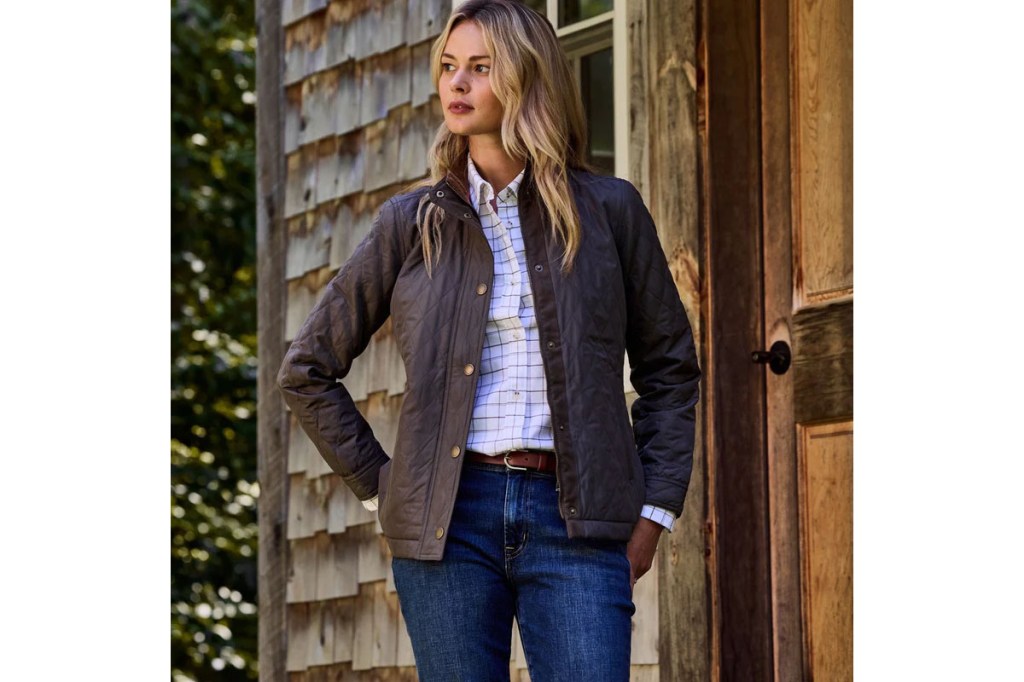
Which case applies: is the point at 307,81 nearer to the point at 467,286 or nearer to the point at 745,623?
the point at 745,623

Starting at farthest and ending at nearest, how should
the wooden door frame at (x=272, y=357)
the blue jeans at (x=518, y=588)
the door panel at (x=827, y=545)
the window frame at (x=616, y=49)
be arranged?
the wooden door frame at (x=272, y=357) < the window frame at (x=616, y=49) < the door panel at (x=827, y=545) < the blue jeans at (x=518, y=588)

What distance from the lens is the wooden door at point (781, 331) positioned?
3.97 meters

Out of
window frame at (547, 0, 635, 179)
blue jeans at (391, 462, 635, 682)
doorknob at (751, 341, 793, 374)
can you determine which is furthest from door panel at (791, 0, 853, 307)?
blue jeans at (391, 462, 635, 682)

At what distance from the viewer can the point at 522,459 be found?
9.42 ft

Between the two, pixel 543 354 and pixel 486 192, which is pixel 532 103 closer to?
pixel 486 192

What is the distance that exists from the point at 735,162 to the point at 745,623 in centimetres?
116

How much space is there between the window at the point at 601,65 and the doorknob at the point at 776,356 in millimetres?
677

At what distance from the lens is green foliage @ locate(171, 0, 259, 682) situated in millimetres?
13047

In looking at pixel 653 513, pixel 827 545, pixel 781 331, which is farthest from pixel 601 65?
pixel 653 513

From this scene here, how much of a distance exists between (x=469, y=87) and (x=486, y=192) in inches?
7.6

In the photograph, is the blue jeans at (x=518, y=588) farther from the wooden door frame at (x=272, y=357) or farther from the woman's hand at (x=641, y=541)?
the wooden door frame at (x=272, y=357)

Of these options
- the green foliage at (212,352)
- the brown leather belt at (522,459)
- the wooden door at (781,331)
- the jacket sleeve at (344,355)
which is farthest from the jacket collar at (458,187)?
the green foliage at (212,352)

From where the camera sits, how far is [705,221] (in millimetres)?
4223
